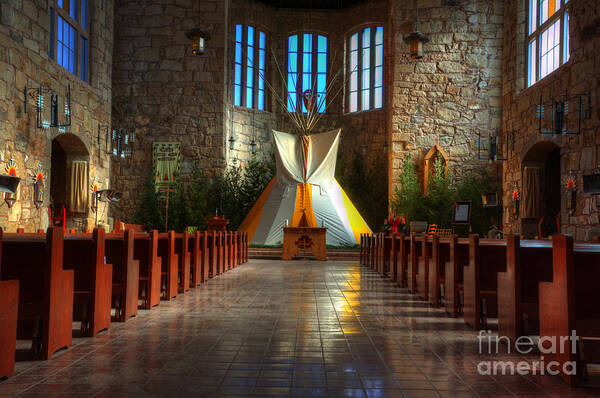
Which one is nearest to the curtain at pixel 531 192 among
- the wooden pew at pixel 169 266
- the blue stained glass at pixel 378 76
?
the blue stained glass at pixel 378 76

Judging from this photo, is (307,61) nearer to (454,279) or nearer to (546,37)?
(546,37)

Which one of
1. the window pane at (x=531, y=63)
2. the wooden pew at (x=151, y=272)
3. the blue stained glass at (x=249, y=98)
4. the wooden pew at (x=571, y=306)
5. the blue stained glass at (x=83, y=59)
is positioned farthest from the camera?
the blue stained glass at (x=249, y=98)

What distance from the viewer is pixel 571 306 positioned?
2396 mm

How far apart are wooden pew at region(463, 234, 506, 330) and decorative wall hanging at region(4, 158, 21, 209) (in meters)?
7.09

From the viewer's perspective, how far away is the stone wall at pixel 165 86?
15352mm

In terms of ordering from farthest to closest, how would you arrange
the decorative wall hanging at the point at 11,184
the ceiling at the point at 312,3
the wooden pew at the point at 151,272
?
1. the ceiling at the point at 312,3
2. the decorative wall hanging at the point at 11,184
3. the wooden pew at the point at 151,272

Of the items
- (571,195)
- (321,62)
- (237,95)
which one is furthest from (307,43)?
(571,195)

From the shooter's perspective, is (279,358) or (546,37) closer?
(279,358)

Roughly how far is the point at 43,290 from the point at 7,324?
42 centimetres

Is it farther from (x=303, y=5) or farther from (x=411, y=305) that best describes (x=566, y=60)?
(x=303, y=5)

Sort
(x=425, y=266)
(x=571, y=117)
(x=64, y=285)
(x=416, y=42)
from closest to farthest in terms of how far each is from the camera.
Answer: (x=64, y=285) < (x=425, y=266) < (x=571, y=117) < (x=416, y=42)

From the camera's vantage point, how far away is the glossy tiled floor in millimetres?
2273

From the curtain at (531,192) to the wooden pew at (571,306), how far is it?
9.06m

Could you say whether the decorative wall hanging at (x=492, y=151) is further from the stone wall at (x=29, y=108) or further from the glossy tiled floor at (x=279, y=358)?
the stone wall at (x=29, y=108)
